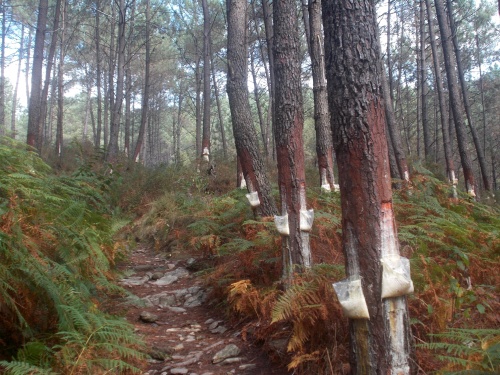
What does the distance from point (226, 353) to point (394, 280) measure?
76.3 inches

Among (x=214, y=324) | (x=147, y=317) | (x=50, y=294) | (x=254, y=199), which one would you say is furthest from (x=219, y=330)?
(x=254, y=199)

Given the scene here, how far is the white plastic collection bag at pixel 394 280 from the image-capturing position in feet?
8.23

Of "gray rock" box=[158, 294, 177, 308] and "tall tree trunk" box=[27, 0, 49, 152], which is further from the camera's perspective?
"tall tree trunk" box=[27, 0, 49, 152]

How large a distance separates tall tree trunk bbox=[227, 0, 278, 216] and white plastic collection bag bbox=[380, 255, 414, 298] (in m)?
3.67

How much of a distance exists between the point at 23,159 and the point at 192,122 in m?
47.0

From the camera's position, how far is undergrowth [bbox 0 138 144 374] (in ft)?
8.45

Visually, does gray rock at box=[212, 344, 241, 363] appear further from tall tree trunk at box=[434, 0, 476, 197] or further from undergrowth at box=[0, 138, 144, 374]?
tall tree trunk at box=[434, 0, 476, 197]

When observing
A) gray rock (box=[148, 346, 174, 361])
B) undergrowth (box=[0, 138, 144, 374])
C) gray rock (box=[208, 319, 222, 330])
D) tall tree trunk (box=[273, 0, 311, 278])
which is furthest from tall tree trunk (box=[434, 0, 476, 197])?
undergrowth (box=[0, 138, 144, 374])

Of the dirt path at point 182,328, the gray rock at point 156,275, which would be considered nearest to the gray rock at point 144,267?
the dirt path at point 182,328

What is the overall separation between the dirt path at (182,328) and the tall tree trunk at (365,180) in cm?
105

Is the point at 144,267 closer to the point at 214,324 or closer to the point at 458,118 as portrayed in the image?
the point at 214,324

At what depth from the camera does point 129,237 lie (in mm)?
8500

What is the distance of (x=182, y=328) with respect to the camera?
4.58 m

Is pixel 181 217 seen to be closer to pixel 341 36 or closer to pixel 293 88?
pixel 293 88
